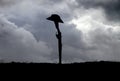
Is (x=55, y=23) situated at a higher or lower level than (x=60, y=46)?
higher
